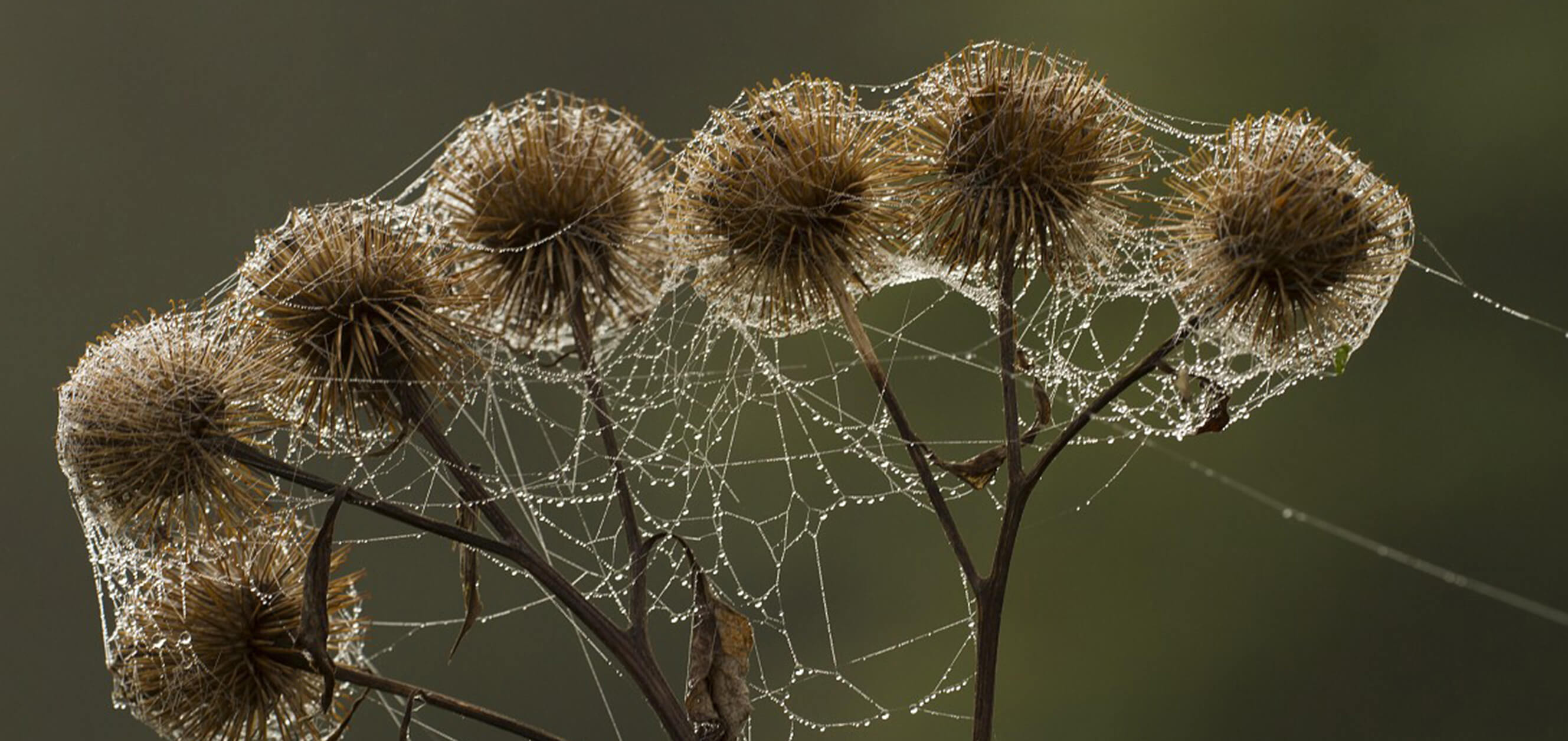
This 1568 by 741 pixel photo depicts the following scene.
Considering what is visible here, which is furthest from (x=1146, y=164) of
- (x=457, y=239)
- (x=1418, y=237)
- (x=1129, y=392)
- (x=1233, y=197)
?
(x=1418, y=237)

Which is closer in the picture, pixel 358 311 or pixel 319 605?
pixel 319 605

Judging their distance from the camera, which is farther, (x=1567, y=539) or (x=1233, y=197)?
(x=1567, y=539)

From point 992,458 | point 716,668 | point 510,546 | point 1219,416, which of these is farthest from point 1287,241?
point 510,546

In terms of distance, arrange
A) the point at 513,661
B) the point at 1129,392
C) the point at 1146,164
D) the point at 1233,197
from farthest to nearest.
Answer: the point at 513,661, the point at 1129,392, the point at 1146,164, the point at 1233,197

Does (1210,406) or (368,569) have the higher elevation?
(368,569)

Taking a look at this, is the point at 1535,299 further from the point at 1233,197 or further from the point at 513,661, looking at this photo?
the point at 513,661

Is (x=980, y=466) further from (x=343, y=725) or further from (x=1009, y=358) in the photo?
(x=343, y=725)
